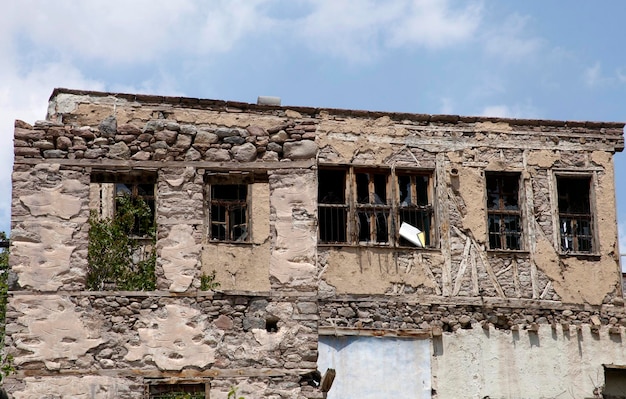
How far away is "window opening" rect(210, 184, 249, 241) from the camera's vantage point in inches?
808

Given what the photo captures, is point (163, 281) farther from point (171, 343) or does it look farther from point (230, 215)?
point (230, 215)

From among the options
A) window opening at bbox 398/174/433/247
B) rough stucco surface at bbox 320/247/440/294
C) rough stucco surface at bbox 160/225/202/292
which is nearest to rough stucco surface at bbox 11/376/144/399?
rough stucco surface at bbox 160/225/202/292

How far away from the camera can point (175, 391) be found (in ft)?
42.7

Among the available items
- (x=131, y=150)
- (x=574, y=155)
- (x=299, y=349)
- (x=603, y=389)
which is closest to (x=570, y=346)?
(x=603, y=389)

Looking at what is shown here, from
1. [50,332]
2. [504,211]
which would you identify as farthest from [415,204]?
[50,332]

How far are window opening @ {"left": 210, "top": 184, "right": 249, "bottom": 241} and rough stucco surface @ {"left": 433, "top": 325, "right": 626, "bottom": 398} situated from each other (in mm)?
4209

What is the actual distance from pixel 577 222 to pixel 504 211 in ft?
4.53

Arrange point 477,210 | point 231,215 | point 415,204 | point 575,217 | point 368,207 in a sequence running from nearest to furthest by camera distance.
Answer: point 231,215
point 368,207
point 415,204
point 477,210
point 575,217

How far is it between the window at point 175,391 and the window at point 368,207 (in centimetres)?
802

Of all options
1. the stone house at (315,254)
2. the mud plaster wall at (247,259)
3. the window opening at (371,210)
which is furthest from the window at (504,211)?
the mud plaster wall at (247,259)

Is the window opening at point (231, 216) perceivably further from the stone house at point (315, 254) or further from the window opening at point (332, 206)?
the window opening at point (332, 206)

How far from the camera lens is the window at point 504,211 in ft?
71.8

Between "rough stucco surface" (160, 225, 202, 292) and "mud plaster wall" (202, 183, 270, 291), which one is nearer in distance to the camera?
"rough stucco surface" (160, 225, 202, 292)

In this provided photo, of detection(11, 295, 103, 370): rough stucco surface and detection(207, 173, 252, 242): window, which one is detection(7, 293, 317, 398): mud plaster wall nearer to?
detection(11, 295, 103, 370): rough stucco surface
